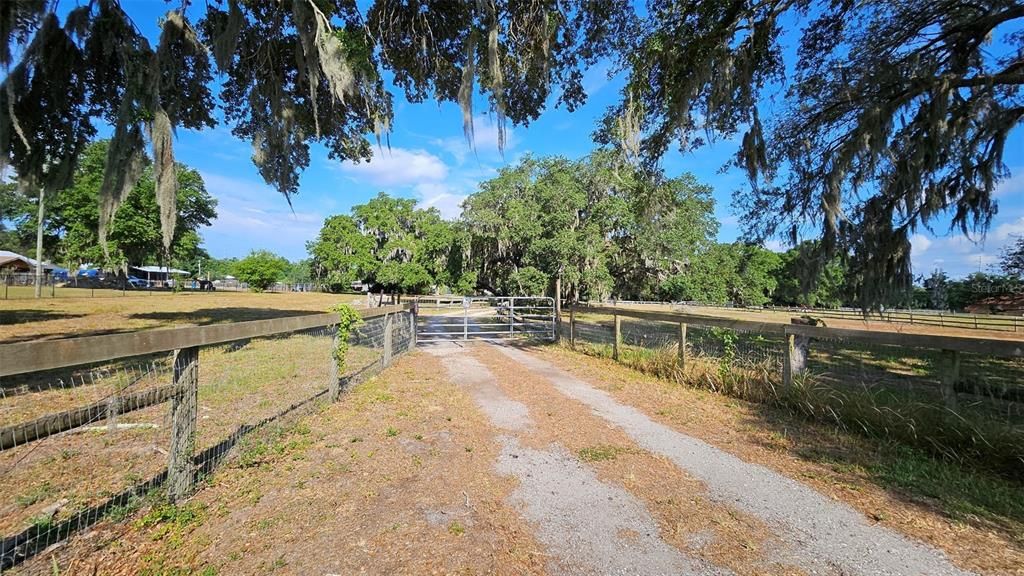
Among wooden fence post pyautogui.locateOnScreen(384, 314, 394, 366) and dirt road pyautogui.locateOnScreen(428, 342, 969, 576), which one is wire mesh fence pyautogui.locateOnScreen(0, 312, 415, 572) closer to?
wooden fence post pyautogui.locateOnScreen(384, 314, 394, 366)

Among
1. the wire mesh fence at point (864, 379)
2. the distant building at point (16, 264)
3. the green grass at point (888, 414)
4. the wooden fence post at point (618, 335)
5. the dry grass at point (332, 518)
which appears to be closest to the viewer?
the dry grass at point (332, 518)

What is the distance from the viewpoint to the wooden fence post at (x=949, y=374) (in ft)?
12.8

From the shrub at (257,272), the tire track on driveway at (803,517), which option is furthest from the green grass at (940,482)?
the shrub at (257,272)

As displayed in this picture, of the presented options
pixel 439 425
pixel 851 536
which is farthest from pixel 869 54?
pixel 439 425

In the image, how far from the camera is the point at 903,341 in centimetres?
429

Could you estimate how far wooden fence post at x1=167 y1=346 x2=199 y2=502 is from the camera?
8.61 ft

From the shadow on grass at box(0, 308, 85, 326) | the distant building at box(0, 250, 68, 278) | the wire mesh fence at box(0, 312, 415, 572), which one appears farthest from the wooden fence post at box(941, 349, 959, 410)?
the distant building at box(0, 250, 68, 278)

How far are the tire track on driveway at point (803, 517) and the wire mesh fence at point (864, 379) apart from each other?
1.69m

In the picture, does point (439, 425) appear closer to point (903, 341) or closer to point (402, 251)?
point (903, 341)

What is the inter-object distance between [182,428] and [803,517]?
3.97 metres

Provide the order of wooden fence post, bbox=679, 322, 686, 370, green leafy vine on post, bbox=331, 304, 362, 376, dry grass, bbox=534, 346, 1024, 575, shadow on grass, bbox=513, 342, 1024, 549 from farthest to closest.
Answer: wooden fence post, bbox=679, 322, 686, 370 → green leafy vine on post, bbox=331, 304, 362, 376 → shadow on grass, bbox=513, 342, 1024, 549 → dry grass, bbox=534, 346, 1024, 575

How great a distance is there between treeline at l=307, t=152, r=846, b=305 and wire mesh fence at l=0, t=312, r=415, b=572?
43.4ft

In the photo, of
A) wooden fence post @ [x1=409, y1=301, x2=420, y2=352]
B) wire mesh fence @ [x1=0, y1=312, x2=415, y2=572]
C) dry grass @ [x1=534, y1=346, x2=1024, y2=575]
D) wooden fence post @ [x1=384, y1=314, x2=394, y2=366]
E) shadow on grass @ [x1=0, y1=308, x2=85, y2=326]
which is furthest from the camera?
shadow on grass @ [x1=0, y1=308, x2=85, y2=326]

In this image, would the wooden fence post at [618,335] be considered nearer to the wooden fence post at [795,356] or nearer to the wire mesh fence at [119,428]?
the wooden fence post at [795,356]
